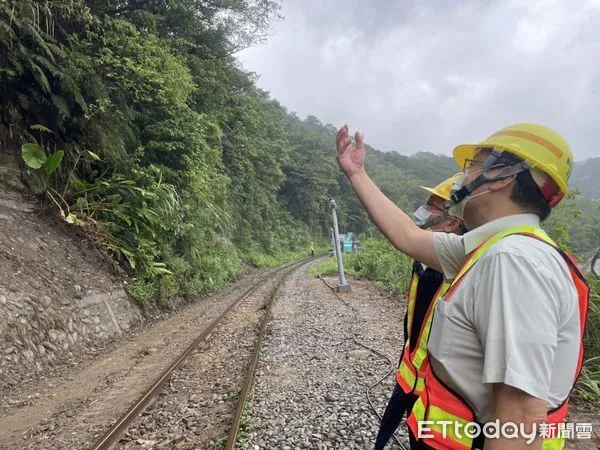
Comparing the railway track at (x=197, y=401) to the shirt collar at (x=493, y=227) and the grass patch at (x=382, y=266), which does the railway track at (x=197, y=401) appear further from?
the grass patch at (x=382, y=266)

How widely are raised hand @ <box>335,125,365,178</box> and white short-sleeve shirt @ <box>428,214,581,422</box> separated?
719 mm

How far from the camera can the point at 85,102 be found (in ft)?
29.6

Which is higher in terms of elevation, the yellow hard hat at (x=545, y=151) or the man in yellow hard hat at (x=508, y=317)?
the yellow hard hat at (x=545, y=151)

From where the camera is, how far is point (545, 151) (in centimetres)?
132

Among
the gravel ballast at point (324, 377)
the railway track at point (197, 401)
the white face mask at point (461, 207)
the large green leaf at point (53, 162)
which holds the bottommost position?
the railway track at point (197, 401)

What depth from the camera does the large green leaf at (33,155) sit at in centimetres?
791

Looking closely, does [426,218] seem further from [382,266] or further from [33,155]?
[382,266]

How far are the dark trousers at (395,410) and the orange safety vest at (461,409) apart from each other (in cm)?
46

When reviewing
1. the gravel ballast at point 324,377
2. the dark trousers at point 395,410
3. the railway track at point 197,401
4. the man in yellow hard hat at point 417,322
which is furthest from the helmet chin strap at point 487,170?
the railway track at point 197,401

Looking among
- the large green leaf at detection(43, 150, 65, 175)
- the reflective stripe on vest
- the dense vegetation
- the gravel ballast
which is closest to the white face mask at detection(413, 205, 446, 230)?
the reflective stripe on vest

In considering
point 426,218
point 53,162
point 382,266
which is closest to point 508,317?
point 426,218

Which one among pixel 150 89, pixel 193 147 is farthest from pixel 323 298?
pixel 150 89

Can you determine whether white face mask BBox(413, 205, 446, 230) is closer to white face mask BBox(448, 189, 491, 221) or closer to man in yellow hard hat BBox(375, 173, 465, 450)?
man in yellow hard hat BBox(375, 173, 465, 450)

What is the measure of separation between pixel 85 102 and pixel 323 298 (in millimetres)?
7748
